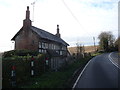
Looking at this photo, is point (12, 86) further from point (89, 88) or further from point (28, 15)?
point (28, 15)

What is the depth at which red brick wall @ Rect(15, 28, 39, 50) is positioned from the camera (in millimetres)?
36341

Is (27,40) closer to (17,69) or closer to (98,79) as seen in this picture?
(98,79)

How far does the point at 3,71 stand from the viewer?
41.0ft

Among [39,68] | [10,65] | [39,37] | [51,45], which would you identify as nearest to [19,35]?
[39,37]

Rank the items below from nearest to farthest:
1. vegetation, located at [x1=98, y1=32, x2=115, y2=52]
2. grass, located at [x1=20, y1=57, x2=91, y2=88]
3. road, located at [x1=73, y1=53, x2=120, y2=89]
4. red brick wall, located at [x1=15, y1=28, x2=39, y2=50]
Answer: grass, located at [x1=20, y1=57, x2=91, y2=88]
road, located at [x1=73, y1=53, x2=120, y2=89]
red brick wall, located at [x1=15, y1=28, x2=39, y2=50]
vegetation, located at [x1=98, y1=32, x2=115, y2=52]

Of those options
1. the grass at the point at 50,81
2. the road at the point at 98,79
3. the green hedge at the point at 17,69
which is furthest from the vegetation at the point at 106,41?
the green hedge at the point at 17,69

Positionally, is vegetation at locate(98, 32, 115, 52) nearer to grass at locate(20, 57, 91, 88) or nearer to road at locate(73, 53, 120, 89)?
road at locate(73, 53, 120, 89)

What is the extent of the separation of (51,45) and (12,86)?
30.5 metres

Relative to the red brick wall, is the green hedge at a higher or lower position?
lower

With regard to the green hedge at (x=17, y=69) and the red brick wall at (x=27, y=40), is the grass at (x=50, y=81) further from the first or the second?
the red brick wall at (x=27, y=40)

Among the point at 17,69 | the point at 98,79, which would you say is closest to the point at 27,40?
the point at 98,79

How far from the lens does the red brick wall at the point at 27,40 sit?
36341 millimetres

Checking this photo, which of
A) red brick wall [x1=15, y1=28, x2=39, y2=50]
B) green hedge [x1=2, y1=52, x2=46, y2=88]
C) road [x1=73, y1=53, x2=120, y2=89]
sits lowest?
road [x1=73, y1=53, x2=120, y2=89]

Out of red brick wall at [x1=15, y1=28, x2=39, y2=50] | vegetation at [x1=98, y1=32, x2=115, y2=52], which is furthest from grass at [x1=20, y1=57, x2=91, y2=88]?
vegetation at [x1=98, y1=32, x2=115, y2=52]
